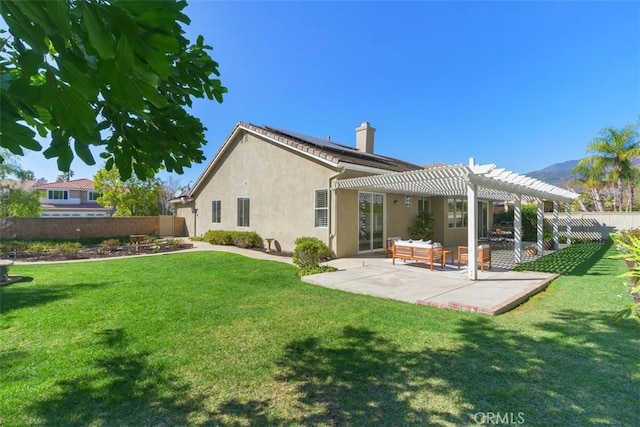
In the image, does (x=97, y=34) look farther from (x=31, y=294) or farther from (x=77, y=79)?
(x=31, y=294)

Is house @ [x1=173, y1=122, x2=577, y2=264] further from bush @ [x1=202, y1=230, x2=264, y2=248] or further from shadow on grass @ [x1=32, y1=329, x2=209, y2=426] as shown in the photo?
shadow on grass @ [x1=32, y1=329, x2=209, y2=426]

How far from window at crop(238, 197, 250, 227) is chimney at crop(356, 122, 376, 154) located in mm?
8253

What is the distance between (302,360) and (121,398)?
2040 millimetres

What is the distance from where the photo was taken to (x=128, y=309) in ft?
20.6

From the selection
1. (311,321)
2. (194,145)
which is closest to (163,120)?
(194,145)

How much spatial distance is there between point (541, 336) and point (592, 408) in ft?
6.64

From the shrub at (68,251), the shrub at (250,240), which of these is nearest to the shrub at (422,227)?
the shrub at (250,240)

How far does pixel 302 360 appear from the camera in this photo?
419 cm

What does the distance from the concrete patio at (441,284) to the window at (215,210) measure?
11.5 metres

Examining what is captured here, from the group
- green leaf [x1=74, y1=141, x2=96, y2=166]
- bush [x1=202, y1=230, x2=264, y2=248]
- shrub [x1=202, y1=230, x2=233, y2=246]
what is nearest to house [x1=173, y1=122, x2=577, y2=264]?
bush [x1=202, y1=230, x2=264, y2=248]

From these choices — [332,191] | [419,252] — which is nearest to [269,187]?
[332,191]

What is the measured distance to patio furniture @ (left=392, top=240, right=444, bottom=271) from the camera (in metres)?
10.7

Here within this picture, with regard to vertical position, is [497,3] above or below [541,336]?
above

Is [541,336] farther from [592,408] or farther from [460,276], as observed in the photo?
[460,276]
